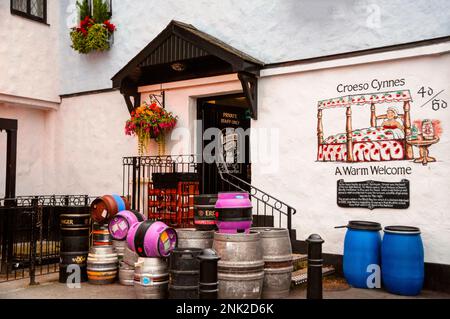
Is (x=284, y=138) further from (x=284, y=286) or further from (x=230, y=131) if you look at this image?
(x=284, y=286)

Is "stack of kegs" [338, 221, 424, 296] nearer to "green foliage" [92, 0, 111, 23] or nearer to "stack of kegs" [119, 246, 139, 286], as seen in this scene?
"stack of kegs" [119, 246, 139, 286]

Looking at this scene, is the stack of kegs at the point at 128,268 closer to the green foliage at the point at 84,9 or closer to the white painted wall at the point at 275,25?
the white painted wall at the point at 275,25

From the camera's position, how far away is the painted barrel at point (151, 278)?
19.5ft

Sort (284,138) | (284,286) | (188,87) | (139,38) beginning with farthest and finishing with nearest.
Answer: (139,38) < (188,87) < (284,138) < (284,286)

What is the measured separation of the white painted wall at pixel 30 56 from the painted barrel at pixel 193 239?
254 inches

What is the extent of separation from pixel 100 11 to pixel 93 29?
17.1 inches

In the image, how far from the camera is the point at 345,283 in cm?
707

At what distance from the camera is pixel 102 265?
276 inches

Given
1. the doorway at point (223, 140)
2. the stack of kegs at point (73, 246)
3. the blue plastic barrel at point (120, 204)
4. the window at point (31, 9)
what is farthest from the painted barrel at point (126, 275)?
the window at point (31, 9)

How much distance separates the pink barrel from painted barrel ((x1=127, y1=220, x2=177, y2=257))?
0.94 m
